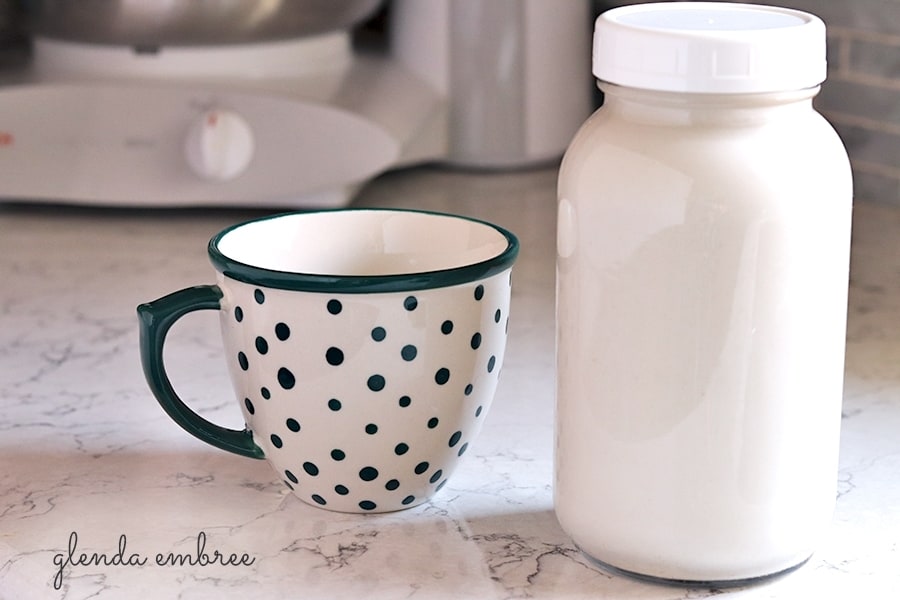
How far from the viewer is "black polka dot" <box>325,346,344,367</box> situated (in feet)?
1.72

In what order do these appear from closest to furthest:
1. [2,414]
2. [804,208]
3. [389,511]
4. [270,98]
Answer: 1. [804,208]
2. [389,511]
3. [2,414]
4. [270,98]

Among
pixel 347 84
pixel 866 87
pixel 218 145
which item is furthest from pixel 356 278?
pixel 866 87

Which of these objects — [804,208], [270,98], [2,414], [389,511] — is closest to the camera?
[804,208]

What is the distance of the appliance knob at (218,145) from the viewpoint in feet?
3.29

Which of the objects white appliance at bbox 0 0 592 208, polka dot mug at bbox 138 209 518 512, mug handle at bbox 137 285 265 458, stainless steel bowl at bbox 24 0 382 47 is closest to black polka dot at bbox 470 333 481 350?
polka dot mug at bbox 138 209 518 512

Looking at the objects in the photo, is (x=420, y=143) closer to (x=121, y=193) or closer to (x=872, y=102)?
(x=121, y=193)

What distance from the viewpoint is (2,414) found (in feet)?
2.31

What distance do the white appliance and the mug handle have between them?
457 mm

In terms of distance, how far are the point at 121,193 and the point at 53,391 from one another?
341 millimetres

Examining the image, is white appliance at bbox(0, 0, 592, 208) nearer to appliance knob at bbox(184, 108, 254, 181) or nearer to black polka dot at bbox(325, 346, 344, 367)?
appliance knob at bbox(184, 108, 254, 181)

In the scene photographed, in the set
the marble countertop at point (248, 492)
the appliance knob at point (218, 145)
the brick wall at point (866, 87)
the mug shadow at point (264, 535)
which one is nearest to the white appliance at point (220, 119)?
the appliance knob at point (218, 145)

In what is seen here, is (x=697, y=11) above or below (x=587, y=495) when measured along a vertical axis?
above

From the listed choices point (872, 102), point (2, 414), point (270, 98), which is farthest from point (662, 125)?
point (872, 102)

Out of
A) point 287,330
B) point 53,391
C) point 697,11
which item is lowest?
point 53,391
